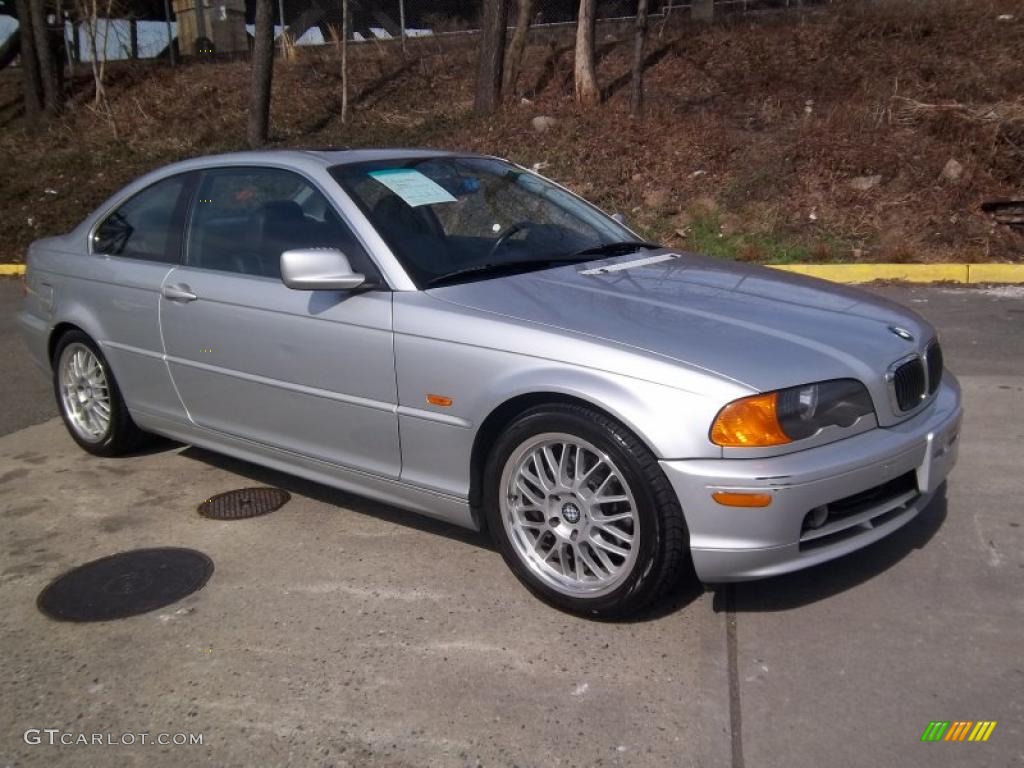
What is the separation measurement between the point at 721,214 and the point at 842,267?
2244 mm

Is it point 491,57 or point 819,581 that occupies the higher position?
point 491,57

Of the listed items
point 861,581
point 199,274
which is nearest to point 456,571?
point 861,581

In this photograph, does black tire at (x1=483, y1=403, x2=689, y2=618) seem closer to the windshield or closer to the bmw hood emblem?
the windshield

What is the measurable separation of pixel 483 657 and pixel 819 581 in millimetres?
1303

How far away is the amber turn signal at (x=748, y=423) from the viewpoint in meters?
3.03

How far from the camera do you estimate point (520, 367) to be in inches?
134

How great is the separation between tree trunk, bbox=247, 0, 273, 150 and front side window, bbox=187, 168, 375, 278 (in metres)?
11.3

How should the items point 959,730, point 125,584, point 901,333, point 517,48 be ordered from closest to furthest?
point 959,730 → point 901,333 → point 125,584 → point 517,48

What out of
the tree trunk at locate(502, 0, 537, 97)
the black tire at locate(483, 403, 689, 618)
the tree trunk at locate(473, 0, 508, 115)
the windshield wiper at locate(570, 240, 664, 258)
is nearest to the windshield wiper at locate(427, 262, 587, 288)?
the windshield wiper at locate(570, 240, 664, 258)

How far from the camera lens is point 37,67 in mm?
18859

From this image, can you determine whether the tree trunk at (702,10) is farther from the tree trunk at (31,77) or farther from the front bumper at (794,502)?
the front bumper at (794,502)

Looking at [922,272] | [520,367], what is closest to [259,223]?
[520,367]

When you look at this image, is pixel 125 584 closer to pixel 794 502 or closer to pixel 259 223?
pixel 259 223

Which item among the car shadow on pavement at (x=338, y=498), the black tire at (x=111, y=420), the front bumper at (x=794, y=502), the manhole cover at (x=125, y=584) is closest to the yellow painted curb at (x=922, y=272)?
the car shadow on pavement at (x=338, y=498)
